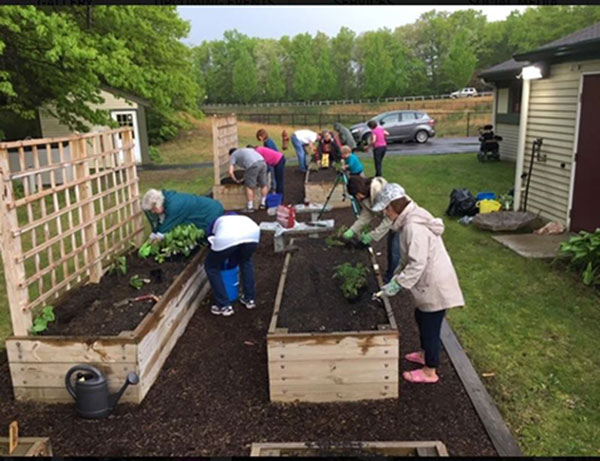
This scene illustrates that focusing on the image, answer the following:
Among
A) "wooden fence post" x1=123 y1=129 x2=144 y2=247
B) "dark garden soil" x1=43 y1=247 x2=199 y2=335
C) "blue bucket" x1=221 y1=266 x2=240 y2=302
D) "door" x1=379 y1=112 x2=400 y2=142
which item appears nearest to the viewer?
"dark garden soil" x1=43 y1=247 x2=199 y2=335

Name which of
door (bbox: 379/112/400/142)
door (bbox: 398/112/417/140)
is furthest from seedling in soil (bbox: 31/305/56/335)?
door (bbox: 398/112/417/140)

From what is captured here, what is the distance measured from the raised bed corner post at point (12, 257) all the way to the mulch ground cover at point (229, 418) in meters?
0.65

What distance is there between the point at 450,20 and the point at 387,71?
25.5m

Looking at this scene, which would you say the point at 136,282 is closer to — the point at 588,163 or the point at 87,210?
the point at 87,210

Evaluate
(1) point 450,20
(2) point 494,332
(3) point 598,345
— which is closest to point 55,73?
(2) point 494,332

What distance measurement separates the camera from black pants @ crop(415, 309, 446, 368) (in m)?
4.05

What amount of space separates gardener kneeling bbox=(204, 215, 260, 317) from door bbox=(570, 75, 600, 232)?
5.44m

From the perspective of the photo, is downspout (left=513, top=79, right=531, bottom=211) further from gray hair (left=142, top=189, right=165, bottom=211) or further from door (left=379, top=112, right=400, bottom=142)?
door (left=379, top=112, right=400, bottom=142)

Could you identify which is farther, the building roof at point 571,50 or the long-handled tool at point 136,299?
the building roof at point 571,50

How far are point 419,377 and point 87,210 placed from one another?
3.68 meters

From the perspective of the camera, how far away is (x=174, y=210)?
622cm

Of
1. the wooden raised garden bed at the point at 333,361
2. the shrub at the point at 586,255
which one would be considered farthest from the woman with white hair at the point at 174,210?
the shrub at the point at 586,255

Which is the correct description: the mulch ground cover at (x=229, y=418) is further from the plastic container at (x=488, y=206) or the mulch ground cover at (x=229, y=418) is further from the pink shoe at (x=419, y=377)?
the plastic container at (x=488, y=206)

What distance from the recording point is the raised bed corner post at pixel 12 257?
4.05 m
